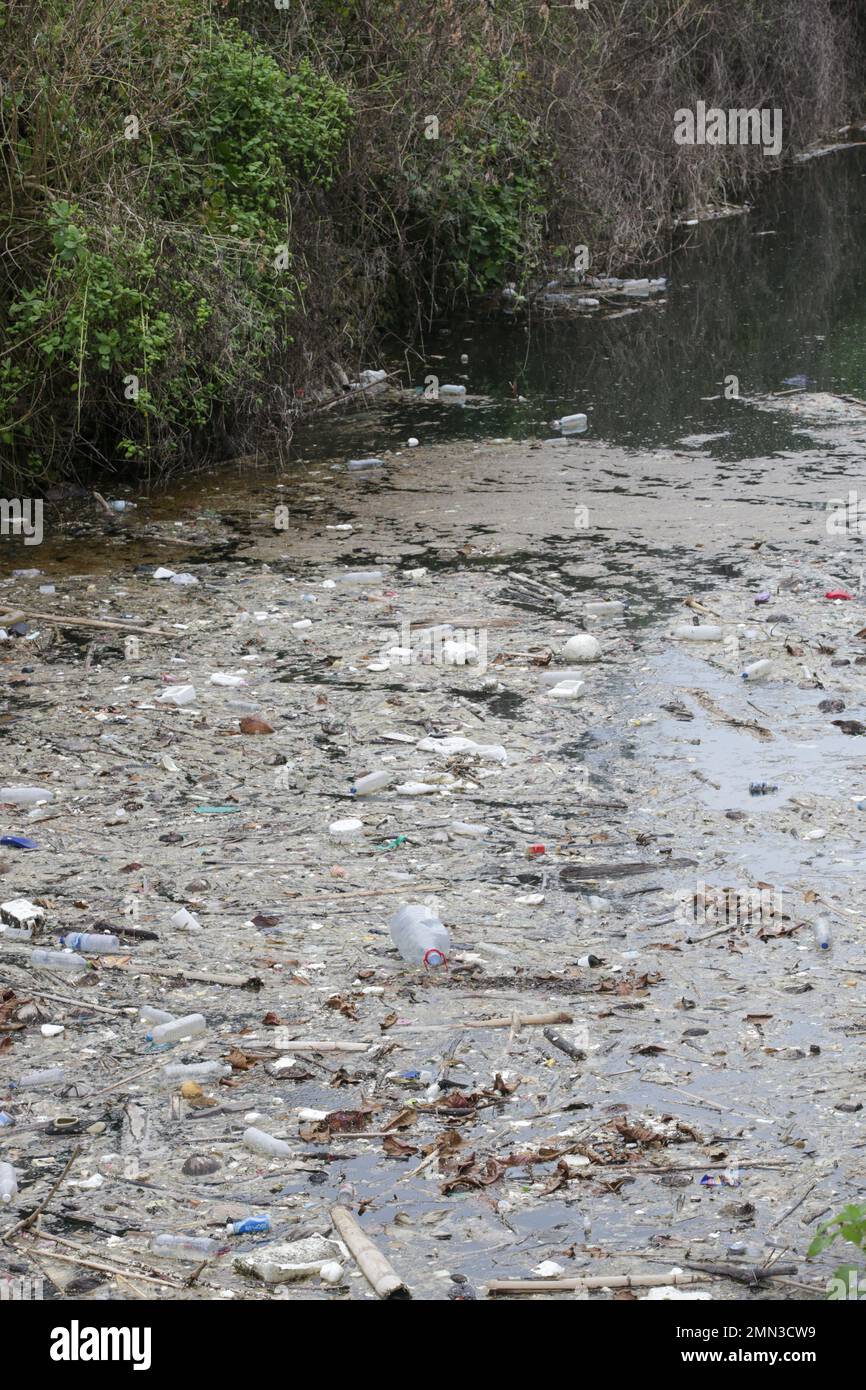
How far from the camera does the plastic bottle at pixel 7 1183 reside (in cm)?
319

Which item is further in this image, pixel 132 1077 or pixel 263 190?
pixel 263 190

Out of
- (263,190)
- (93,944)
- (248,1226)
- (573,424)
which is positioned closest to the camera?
(248,1226)

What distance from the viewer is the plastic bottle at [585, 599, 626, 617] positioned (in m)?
6.70

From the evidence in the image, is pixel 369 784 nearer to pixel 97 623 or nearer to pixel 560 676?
pixel 560 676

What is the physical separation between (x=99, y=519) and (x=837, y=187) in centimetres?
1496

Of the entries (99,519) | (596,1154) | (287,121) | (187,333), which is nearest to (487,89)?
(287,121)

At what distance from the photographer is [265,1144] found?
3357 mm

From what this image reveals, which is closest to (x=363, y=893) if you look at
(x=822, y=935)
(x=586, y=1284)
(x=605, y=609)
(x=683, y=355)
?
(x=822, y=935)

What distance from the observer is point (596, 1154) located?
10.8ft

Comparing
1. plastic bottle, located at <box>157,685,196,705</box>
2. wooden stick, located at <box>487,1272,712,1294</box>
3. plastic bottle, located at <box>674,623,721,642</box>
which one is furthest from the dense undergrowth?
wooden stick, located at <box>487,1272,712,1294</box>

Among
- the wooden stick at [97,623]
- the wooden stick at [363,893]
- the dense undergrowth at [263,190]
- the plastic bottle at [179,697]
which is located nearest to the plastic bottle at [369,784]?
the wooden stick at [363,893]

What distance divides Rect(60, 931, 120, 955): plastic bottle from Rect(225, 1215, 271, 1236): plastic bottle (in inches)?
49.1

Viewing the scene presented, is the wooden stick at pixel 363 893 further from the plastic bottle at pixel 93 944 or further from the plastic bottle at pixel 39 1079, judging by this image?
the plastic bottle at pixel 39 1079

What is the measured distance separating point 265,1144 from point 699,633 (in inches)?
138
